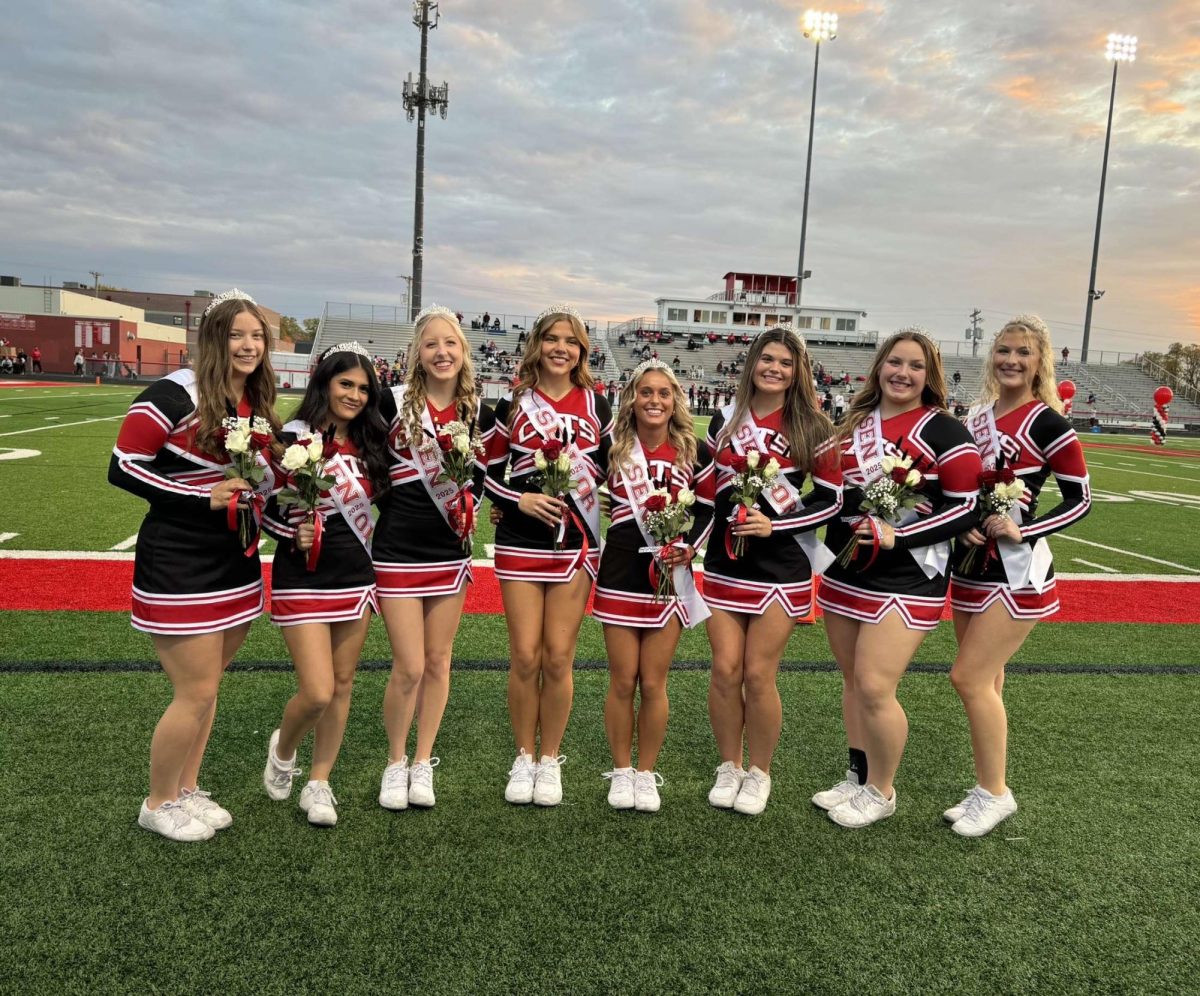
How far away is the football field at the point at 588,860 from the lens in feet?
7.47

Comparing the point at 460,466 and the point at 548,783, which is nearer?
the point at 460,466

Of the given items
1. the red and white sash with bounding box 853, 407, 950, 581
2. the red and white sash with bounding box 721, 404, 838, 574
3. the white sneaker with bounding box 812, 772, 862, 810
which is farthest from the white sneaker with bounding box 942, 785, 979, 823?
the red and white sash with bounding box 721, 404, 838, 574

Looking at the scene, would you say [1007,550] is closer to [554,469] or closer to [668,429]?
[668,429]

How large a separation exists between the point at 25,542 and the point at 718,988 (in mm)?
7167

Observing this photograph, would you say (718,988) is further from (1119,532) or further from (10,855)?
(1119,532)

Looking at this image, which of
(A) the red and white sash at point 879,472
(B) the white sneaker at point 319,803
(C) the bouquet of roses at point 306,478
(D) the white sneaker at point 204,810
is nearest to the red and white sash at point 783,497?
(A) the red and white sash at point 879,472

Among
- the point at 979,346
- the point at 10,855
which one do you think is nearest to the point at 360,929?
the point at 10,855

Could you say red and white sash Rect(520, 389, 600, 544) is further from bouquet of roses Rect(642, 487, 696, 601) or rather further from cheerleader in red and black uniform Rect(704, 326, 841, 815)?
cheerleader in red and black uniform Rect(704, 326, 841, 815)

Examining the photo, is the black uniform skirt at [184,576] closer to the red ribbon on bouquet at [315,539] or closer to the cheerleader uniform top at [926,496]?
the red ribbon on bouquet at [315,539]

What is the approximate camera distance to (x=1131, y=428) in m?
37.2

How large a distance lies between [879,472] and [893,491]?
13cm

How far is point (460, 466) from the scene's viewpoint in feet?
9.52

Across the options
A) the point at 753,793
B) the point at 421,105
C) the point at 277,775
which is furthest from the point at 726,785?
the point at 421,105

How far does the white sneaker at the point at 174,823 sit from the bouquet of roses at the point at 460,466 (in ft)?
4.24
